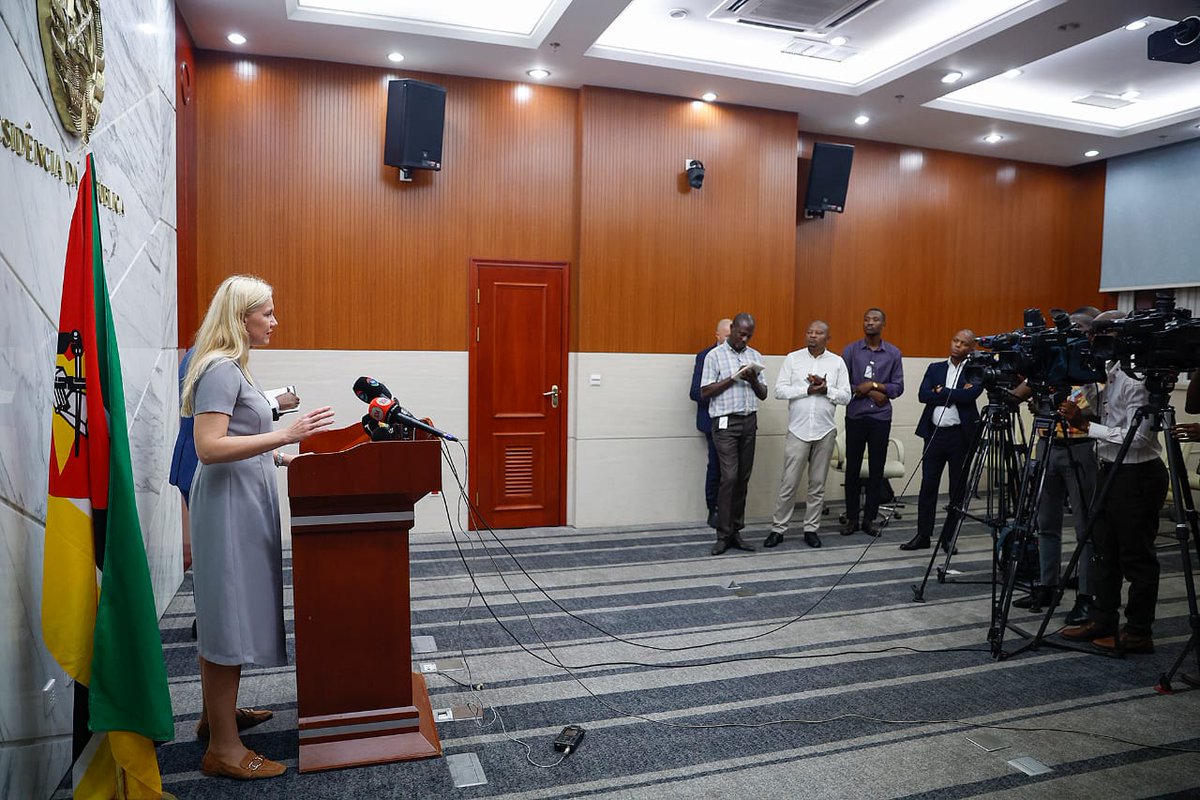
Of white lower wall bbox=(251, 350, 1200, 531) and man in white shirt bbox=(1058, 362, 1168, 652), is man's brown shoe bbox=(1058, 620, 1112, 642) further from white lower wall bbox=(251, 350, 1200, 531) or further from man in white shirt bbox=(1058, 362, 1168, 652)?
white lower wall bbox=(251, 350, 1200, 531)

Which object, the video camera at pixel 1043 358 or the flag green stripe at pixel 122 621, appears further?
the video camera at pixel 1043 358

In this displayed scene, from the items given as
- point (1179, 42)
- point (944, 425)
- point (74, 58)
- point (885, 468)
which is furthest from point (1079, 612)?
point (74, 58)

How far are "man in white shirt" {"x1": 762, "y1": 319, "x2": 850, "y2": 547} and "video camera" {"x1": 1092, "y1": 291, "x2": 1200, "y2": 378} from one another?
2.73 m

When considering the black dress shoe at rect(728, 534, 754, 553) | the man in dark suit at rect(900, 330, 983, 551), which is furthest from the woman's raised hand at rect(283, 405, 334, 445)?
the man in dark suit at rect(900, 330, 983, 551)

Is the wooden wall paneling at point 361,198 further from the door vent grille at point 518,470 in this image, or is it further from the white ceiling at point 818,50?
the door vent grille at point 518,470

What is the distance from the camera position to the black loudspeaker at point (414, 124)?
5828 millimetres

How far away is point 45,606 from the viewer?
2.15 metres

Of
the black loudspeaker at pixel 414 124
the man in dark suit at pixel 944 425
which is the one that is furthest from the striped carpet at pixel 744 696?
the black loudspeaker at pixel 414 124

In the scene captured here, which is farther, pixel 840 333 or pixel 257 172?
pixel 840 333

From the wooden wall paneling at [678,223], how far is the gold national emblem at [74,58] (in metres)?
3.96

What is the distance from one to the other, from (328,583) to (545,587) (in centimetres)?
235

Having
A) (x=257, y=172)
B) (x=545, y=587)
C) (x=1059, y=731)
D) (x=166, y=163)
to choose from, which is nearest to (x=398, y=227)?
(x=257, y=172)

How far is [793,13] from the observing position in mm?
5613

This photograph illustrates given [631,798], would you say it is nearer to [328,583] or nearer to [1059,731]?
[328,583]
